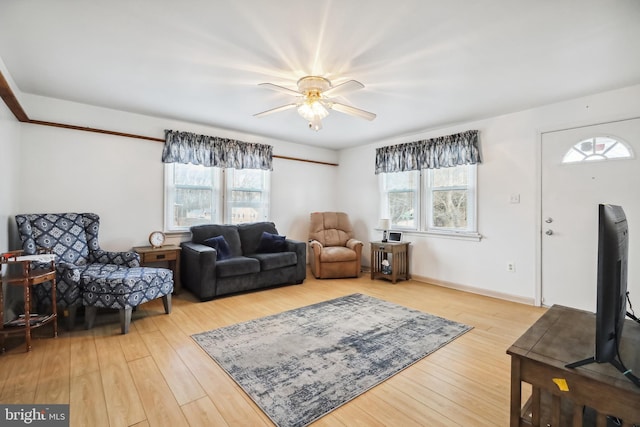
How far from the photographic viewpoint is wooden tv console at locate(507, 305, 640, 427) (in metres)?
0.90

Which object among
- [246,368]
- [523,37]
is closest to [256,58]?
[523,37]

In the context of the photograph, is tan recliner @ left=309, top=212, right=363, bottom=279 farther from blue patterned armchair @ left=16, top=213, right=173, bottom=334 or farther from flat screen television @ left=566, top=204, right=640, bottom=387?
flat screen television @ left=566, top=204, right=640, bottom=387

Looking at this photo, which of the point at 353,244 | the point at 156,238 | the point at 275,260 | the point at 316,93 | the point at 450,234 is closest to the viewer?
the point at 316,93

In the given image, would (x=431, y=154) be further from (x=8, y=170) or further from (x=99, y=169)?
(x=8, y=170)

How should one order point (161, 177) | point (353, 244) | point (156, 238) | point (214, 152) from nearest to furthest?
point (156, 238)
point (161, 177)
point (214, 152)
point (353, 244)

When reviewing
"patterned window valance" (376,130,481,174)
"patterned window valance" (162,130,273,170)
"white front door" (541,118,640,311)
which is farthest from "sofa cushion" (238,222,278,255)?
"white front door" (541,118,640,311)

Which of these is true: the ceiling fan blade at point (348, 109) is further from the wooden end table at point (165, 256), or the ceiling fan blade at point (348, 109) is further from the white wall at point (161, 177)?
the wooden end table at point (165, 256)

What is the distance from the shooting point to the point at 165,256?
149 inches

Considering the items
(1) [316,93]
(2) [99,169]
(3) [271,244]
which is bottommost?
(3) [271,244]

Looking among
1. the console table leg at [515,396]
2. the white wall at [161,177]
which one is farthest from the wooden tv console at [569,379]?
the white wall at [161,177]

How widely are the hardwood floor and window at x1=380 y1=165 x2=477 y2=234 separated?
160 cm

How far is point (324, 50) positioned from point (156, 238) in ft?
10.7

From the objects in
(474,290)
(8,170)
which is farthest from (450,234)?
(8,170)

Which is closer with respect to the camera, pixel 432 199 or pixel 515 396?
pixel 515 396
